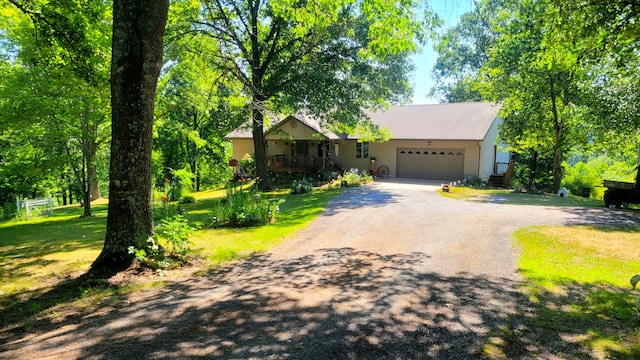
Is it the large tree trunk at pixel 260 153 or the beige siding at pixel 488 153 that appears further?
the beige siding at pixel 488 153

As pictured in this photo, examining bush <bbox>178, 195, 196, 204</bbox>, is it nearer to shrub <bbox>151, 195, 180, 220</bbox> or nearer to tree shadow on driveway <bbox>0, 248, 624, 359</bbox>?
shrub <bbox>151, 195, 180, 220</bbox>

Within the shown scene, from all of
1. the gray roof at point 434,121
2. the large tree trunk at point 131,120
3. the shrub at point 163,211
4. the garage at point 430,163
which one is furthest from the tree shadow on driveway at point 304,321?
the garage at point 430,163

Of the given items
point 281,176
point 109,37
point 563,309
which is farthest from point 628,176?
point 109,37

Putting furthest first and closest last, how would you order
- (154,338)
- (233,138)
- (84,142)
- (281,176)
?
(233,138), (281,176), (84,142), (154,338)

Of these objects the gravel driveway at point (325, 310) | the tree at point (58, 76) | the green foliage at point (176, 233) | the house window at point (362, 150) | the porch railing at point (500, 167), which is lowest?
the gravel driveway at point (325, 310)

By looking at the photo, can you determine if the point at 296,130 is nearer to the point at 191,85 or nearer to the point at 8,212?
the point at 191,85

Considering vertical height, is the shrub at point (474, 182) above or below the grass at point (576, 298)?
above

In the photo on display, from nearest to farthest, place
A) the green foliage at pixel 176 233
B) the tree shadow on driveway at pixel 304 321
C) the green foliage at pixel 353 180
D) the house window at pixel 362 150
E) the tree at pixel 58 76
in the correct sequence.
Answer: the tree shadow on driveway at pixel 304 321 → the green foliage at pixel 176 233 → the tree at pixel 58 76 → the green foliage at pixel 353 180 → the house window at pixel 362 150

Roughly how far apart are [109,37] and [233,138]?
60.3 feet

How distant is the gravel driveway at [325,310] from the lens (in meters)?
3.45

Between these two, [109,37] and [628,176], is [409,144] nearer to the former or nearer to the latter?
[109,37]

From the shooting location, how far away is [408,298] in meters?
4.74

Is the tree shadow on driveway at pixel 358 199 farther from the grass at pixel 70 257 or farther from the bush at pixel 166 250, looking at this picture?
the bush at pixel 166 250

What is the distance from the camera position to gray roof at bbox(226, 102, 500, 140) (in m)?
23.6
